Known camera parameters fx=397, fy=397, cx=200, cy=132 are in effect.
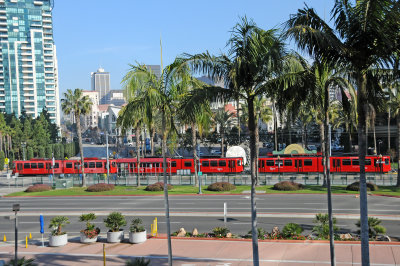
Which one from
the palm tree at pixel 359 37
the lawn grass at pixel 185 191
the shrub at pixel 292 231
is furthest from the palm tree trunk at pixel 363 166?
the lawn grass at pixel 185 191

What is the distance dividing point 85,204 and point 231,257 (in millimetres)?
23406

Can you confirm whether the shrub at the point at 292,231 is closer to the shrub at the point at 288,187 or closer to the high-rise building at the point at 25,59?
the shrub at the point at 288,187

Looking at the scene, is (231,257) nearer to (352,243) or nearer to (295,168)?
(352,243)

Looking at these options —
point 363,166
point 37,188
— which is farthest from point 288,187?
point 363,166

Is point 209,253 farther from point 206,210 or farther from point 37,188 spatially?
point 37,188

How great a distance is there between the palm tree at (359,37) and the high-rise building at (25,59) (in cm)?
17234

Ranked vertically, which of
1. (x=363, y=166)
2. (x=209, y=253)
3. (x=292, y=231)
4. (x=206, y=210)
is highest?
(x=363, y=166)

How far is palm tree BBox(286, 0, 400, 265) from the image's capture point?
9547 millimetres

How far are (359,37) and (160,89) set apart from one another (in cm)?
681

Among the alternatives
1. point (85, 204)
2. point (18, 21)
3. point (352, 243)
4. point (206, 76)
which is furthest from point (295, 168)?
point (18, 21)

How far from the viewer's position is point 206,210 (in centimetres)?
3209

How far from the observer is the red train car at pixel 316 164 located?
178ft

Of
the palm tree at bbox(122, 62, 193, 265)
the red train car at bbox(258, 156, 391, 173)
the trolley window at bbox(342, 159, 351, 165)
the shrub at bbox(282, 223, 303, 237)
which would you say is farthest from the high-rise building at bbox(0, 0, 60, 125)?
the palm tree at bbox(122, 62, 193, 265)

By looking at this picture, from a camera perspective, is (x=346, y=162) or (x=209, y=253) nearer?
(x=209, y=253)
